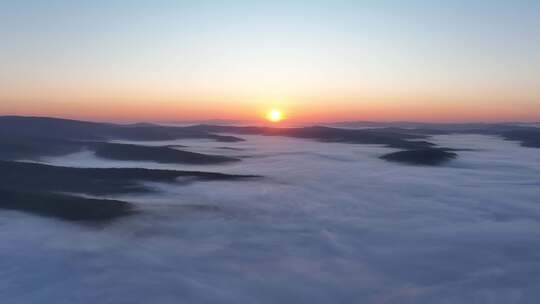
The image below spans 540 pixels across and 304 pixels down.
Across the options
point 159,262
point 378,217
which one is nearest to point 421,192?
point 378,217

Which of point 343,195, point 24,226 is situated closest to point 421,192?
point 343,195

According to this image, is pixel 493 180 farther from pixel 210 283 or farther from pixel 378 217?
pixel 210 283

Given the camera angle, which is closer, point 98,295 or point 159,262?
point 98,295

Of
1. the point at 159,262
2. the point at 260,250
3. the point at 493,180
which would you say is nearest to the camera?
the point at 159,262

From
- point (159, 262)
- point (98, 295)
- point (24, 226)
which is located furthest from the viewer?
point (24, 226)

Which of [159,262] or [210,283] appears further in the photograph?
[159,262]

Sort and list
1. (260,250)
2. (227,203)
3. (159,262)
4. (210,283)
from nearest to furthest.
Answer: (210,283)
(159,262)
(260,250)
(227,203)

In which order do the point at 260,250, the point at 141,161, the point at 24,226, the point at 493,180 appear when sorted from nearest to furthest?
the point at 260,250
the point at 24,226
the point at 493,180
the point at 141,161

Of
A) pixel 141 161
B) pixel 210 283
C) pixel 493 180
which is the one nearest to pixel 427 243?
pixel 210 283

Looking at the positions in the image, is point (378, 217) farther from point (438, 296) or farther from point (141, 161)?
point (141, 161)
